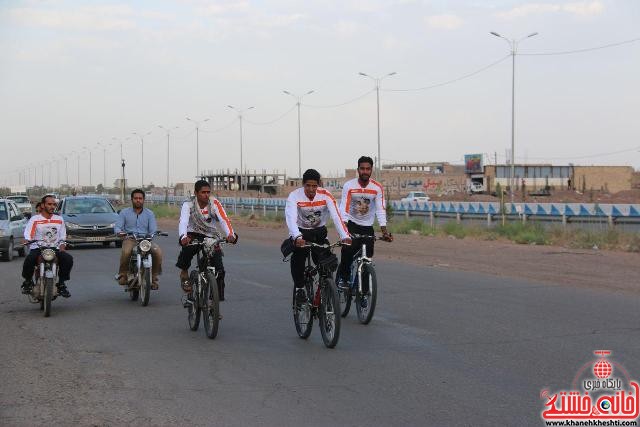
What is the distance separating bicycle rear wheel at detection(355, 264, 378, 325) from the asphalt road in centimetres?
18

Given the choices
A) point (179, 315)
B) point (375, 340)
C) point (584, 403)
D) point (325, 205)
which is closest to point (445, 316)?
point (375, 340)

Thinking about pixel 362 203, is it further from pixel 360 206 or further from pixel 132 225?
pixel 132 225

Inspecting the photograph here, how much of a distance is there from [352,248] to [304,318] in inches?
61.4

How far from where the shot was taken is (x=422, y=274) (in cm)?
1773

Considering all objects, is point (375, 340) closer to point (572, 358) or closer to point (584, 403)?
point (572, 358)

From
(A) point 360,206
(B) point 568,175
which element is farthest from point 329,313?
(B) point 568,175

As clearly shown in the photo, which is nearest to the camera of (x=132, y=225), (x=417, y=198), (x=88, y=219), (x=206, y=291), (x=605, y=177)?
(x=206, y=291)

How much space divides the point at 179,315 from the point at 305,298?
3.08 meters

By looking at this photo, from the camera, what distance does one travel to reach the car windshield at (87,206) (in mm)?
27375

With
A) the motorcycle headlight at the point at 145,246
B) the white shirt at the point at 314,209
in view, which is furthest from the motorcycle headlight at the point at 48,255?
the white shirt at the point at 314,209

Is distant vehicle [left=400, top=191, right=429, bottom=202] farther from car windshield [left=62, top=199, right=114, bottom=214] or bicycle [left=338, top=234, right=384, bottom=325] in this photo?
bicycle [left=338, top=234, right=384, bottom=325]

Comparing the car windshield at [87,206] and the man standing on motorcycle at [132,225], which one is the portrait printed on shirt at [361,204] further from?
the car windshield at [87,206]

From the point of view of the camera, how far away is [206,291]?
9898 millimetres

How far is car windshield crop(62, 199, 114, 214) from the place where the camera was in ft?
89.8
